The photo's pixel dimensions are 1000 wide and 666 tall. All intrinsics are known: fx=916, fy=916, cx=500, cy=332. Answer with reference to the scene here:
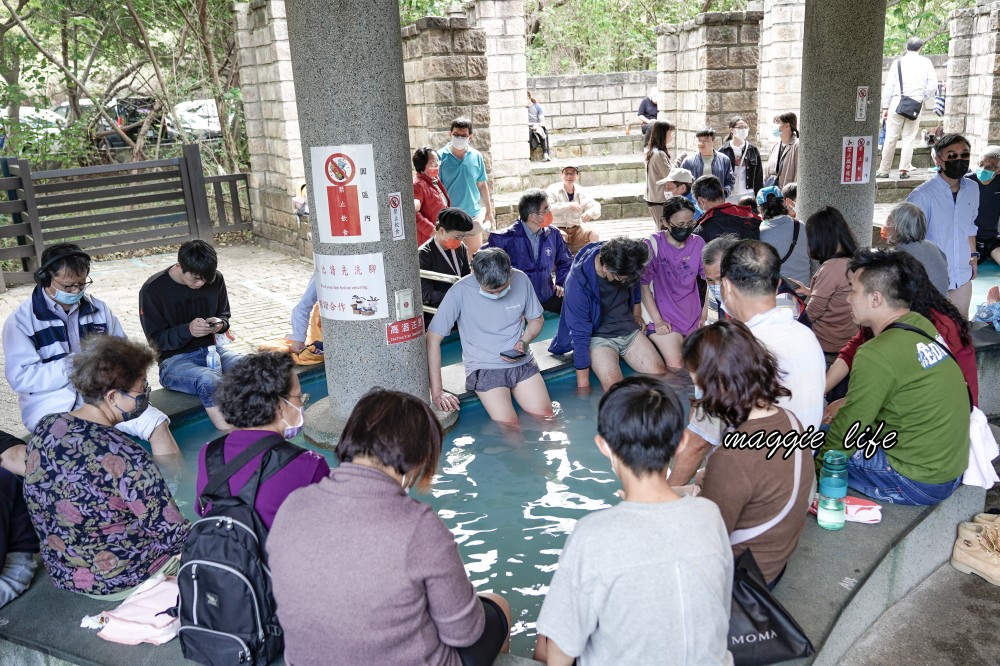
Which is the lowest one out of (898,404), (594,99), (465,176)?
(898,404)

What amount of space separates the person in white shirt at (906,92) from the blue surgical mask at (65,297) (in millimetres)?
12826

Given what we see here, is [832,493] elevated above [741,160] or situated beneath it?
situated beneath

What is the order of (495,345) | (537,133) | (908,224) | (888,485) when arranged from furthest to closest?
(537,133) < (495,345) < (908,224) < (888,485)

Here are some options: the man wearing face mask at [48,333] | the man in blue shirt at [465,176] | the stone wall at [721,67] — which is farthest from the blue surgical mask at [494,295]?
the stone wall at [721,67]

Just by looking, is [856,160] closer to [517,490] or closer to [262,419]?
[517,490]

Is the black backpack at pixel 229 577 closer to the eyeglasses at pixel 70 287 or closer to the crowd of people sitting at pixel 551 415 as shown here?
the crowd of people sitting at pixel 551 415

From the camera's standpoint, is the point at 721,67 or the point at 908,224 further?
the point at 721,67

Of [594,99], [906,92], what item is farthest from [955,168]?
[594,99]

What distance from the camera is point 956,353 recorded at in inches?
182

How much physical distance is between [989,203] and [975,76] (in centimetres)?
638

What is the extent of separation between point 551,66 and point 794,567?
24.2m

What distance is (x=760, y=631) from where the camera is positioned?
3.11 meters

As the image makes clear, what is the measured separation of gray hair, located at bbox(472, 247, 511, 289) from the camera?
613 centimetres

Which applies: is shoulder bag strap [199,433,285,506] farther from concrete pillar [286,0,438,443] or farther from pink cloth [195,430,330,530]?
concrete pillar [286,0,438,443]
